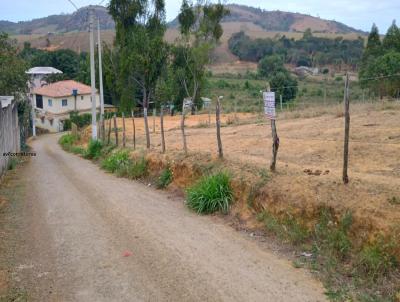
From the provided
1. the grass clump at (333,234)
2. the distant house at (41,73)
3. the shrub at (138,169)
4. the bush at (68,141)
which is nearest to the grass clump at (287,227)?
the grass clump at (333,234)

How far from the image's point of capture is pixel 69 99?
183 feet

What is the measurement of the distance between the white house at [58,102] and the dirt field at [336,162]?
41.3 m

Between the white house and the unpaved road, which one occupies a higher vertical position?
the white house

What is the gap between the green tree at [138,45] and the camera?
41.9m

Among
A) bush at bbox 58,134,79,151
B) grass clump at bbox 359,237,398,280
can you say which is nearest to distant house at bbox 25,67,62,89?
bush at bbox 58,134,79,151

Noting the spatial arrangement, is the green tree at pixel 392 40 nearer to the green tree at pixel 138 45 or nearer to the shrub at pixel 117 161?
the green tree at pixel 138 45

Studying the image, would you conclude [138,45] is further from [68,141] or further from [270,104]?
[270,104]

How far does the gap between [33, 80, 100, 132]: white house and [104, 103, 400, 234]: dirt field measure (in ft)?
136

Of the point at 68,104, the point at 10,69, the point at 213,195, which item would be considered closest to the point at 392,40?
the point at 10,69

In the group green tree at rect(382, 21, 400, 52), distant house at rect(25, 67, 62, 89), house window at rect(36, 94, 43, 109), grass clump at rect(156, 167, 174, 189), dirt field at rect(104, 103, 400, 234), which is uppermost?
green tree at rect(382, 21, 400, 52)

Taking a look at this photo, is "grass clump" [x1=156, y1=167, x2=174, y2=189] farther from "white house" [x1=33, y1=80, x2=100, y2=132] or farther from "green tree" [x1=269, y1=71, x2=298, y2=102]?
"white house" [x1=33, y1=80, x2=100, y2=132]

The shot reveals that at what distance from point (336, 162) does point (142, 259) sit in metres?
5.26

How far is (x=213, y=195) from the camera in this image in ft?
32.3

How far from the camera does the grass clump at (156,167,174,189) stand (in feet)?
41.6
